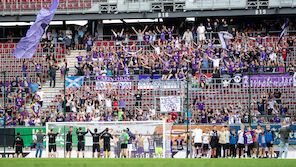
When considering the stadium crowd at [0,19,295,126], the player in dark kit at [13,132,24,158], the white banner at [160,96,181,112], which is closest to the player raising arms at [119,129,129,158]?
the stadium crowd at [0,19,295,126]

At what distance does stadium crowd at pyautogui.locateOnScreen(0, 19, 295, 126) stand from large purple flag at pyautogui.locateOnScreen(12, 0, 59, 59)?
1.71 m

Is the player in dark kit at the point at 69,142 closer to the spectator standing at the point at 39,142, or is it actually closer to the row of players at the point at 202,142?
the row of players at the point at 202,142

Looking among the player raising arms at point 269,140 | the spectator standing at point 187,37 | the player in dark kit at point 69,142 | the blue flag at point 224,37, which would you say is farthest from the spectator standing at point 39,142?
the blue flag at point 224,37

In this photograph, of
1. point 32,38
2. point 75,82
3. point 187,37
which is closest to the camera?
point 32,38

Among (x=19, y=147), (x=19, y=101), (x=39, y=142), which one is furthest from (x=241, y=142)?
(x=19, y=101)

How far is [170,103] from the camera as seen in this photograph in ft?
95.0

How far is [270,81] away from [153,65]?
21.0ft

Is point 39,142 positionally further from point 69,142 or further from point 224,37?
point 224,37

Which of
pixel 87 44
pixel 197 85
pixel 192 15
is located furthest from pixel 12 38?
pixel 197 85

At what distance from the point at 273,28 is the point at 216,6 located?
3774mm

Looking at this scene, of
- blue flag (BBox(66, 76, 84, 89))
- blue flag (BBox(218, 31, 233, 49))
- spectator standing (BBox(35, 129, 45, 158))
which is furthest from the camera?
blue flag (BBox(218, 31, 233, 49))

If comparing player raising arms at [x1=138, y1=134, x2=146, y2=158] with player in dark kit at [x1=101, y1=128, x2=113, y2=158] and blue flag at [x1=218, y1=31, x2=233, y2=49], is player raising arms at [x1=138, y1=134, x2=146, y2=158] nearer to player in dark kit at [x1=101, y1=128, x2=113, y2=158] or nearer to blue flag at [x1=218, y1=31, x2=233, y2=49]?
player in dark kit at [x1=101, y1=128, x2=113, y2=158]

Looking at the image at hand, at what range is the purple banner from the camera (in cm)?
2883

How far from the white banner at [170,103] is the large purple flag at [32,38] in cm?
769
